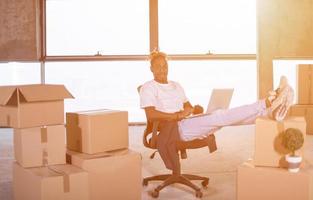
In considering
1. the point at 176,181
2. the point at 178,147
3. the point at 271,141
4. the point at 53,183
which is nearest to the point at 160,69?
the point at 178,147

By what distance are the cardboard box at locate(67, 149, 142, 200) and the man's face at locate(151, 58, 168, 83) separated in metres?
0.75

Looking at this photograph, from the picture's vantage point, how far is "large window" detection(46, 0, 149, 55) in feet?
21.7

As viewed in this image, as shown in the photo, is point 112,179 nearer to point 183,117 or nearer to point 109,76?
point 183,117


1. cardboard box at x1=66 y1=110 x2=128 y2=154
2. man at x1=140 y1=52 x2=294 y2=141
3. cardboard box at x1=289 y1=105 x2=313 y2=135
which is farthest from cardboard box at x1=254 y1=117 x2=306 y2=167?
cardboard box at x1=289 y1=105 x2=313 y2=135

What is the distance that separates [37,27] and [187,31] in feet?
7.44

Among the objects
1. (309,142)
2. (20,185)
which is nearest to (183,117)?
(20,185)

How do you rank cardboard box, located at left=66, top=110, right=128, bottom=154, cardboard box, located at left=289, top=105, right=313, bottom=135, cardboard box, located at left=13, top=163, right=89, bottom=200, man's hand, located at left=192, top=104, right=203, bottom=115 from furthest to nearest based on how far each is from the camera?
1. cardboard box, located at left=289, top=105, right=313, bottom=135
2. man's hand, located at left=192, top=104, right=203, bottom=115
3. cardboard box, located at left=66, top=110, right=128, bottom=154
4. cardboard box, located at left=13, top=163, right=89, bottom=200

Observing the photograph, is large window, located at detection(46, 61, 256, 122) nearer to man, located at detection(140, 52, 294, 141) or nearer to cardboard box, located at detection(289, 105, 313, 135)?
cardboard box, located at detection(289, 105, 313, 135)

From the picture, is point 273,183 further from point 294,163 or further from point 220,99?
point 220,99

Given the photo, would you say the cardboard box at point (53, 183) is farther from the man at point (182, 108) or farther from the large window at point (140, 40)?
the large window at point (140, 40)

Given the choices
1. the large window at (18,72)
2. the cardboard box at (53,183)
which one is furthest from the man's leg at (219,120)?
the large window at (18,72)

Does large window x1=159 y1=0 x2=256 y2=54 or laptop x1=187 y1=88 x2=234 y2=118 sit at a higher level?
large window x1=159 y1=0 x2=256 y2=54

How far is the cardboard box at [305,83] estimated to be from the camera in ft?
18.6

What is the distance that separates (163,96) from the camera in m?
3.36
